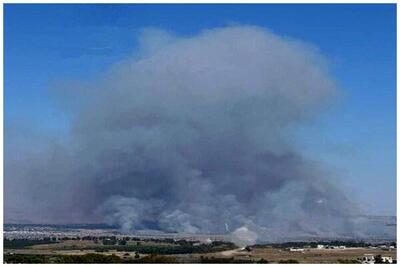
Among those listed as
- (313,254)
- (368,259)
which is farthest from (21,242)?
(368,259)

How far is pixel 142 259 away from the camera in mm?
9438

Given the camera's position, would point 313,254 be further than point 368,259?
Yes

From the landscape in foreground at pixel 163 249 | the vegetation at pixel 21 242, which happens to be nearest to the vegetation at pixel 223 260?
the landscape in foreground at pixel 163 249

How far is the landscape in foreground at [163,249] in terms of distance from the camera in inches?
368

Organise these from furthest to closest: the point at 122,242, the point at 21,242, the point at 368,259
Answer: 1. the point at 122,242
2. the point at 21,242
3. the point at 368,259

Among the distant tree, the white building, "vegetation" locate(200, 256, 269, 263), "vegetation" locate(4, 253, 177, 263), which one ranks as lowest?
the white building

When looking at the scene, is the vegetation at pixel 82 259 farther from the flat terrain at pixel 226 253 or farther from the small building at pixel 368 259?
the small building at pixel 368 259

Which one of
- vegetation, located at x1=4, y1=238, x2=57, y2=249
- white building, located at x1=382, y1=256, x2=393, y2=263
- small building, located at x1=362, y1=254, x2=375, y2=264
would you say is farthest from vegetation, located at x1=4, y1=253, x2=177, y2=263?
white building, located at x1=382, y1=256, x2=393, y2=263

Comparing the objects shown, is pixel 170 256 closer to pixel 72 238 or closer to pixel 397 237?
pixel 72 238

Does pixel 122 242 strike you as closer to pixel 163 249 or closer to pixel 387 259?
pixel 163 249

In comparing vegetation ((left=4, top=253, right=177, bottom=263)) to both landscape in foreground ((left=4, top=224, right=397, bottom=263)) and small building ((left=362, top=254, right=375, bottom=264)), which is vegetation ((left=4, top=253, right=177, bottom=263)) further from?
small building ((left=362, top=254, right=375, bottom=264))

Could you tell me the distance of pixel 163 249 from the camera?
996 centimetres

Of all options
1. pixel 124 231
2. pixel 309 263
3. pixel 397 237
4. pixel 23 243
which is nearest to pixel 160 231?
pixel 124 231

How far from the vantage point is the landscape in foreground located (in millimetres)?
9359
